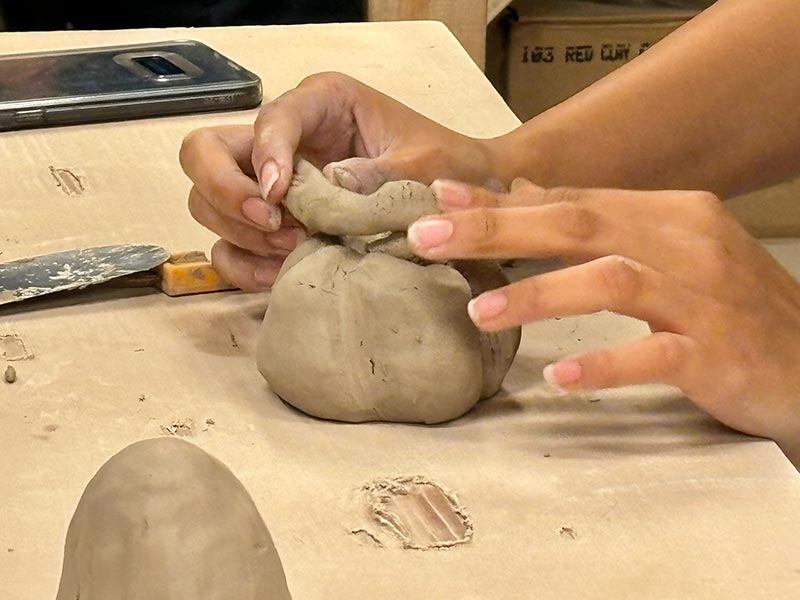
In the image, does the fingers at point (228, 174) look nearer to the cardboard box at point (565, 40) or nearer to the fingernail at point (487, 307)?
the fingernail at point (487, 307)

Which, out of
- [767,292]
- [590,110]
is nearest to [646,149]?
[590,110]

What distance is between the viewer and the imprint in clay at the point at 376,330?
2.48ft

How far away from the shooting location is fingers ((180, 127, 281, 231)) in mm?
872

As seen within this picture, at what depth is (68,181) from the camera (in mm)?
1142

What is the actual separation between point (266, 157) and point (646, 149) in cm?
38

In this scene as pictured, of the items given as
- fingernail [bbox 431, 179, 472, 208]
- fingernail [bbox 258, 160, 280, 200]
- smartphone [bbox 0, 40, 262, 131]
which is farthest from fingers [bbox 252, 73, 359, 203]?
smartphone [bbox 0, 40, 262, 131]

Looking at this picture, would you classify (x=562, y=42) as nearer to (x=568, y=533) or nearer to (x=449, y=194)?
(x=449, y=194)

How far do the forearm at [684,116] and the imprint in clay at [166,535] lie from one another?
0.55m

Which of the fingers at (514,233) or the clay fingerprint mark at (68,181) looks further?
the clay fingerprint mark at (68,181)

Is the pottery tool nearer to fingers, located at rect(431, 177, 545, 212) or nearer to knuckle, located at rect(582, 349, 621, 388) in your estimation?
fingers, located at rect(431, 177, 545, 212)

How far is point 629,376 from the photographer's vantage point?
2.39ft

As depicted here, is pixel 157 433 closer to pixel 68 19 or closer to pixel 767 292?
pixel 767 292

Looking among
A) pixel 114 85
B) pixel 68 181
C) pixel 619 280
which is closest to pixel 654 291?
pixel 619 280

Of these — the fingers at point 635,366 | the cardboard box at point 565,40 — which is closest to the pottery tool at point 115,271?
the fingers at point 635,366
